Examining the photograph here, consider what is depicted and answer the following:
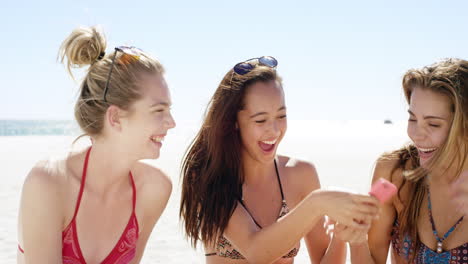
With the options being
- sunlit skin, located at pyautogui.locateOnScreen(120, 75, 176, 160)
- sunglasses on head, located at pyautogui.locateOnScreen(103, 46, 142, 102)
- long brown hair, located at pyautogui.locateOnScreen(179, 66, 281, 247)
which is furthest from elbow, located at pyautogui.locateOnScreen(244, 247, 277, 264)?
sunglasses on head, located at pyautogui.locateOnScreen(103, 46, 142, 102)

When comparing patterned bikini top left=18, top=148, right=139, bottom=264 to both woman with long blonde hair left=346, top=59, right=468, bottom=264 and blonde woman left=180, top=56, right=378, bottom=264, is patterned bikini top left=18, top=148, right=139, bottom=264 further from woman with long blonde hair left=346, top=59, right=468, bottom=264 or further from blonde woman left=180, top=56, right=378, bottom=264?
woman with long blonde hair left=346, top=59, right=468, bottom=264

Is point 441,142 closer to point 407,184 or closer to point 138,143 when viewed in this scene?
point 407,184

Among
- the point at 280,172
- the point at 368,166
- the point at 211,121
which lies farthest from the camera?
the point at 368,166

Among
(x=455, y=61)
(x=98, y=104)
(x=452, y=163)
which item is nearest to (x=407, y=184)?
(x=452, y=163)

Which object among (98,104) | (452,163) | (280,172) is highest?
(98,104)

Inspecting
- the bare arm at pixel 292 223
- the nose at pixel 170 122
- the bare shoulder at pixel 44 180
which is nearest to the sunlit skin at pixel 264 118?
the bare arm at pixel 292 223

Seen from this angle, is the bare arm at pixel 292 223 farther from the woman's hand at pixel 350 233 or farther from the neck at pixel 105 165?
the neck at pixel 105 165

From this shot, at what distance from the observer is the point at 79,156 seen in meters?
3.61

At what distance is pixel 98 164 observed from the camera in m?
3.61

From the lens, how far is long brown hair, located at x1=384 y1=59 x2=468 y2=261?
355cm

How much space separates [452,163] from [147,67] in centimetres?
250

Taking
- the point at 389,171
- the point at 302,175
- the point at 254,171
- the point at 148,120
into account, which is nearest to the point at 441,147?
the point at 389,171

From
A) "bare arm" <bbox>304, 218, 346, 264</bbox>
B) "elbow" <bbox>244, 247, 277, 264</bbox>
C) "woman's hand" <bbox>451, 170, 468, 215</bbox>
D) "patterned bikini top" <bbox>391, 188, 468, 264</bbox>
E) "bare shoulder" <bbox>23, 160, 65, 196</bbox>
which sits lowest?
"bare arm" <bbox>304, 218, 346, 264</bbox>

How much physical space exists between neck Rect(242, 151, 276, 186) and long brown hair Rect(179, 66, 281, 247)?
125 mm
